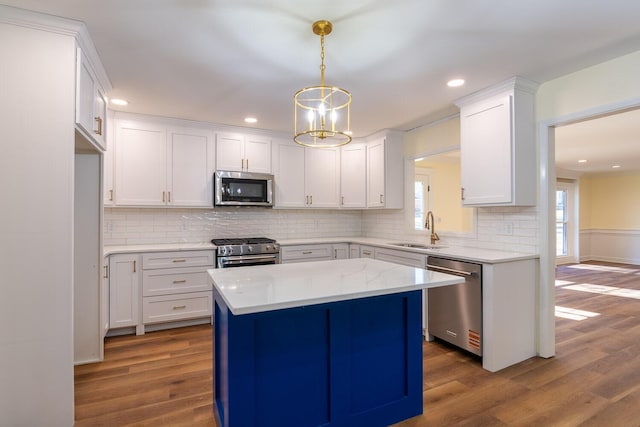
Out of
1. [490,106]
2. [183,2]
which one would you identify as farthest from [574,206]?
[183,2]

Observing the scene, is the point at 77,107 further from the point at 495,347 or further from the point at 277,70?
the point at 495,347

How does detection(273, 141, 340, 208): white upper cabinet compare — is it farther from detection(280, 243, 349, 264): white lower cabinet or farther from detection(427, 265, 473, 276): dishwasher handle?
detection(427, 265, 473, 276): dishwasher handle

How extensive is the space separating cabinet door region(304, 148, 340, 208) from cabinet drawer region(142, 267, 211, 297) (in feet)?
5.68

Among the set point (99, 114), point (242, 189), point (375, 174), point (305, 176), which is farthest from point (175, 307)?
point (375, 174)

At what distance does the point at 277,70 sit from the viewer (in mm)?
2594

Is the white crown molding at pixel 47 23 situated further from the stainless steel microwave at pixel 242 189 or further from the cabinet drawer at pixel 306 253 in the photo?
the cabinet drawer at pixel 306 253

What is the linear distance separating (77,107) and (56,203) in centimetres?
60

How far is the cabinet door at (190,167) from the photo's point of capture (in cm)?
384

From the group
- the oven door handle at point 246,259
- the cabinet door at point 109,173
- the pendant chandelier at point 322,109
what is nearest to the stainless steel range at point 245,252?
the oven door handle at point 246,259

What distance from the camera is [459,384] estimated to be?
2447mm

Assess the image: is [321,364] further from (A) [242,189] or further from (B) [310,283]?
(A) [242,189]

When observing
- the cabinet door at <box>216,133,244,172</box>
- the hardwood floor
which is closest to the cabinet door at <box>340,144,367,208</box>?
the cabinet door at <box>216,133,244,172</box>

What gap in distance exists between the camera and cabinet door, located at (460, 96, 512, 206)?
111 inches

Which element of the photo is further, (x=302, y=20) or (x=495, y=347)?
(x=495, y=347)
